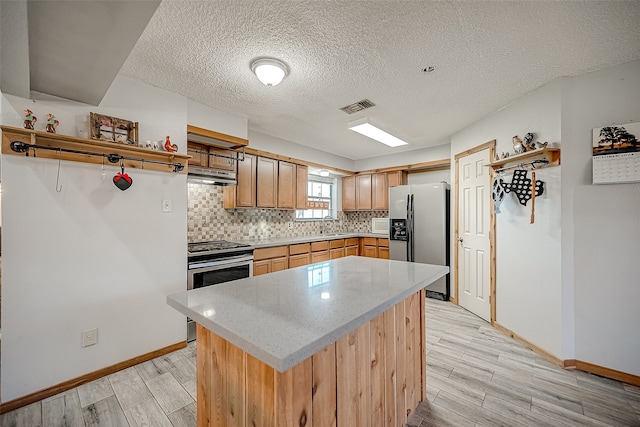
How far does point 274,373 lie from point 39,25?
197cm

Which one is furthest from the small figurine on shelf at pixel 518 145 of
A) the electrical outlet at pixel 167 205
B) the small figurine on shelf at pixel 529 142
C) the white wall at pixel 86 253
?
the electrical outlet at pixel 167 205

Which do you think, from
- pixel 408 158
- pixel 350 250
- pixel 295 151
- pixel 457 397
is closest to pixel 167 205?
pixel 295 151

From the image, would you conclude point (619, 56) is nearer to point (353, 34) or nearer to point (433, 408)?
point (353, 34)

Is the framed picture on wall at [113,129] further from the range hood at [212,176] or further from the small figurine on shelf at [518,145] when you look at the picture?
the small figurine on shelf at [518,145]

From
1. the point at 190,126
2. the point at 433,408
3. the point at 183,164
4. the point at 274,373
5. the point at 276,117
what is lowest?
the point at 433,408

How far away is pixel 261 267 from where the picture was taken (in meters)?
3.37

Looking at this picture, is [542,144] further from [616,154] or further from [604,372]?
[604,372]

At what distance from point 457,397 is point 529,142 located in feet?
7.52

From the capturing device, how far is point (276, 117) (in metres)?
3.21

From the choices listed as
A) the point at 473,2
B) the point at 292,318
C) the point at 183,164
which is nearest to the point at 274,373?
the point at 292,318

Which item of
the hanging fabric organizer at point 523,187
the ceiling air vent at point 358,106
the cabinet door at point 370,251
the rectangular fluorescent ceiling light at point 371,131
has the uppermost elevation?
the ceiling air vent at point 358,106

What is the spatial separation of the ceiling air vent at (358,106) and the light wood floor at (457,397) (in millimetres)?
2528

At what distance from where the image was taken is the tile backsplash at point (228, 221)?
3243 mm

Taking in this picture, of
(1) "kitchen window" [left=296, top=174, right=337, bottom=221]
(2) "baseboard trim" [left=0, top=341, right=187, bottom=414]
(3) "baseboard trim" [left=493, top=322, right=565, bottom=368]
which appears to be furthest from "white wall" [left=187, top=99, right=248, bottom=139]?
(3) "baseboard trim" [left=493, top=322, right=565, bottom=368]
